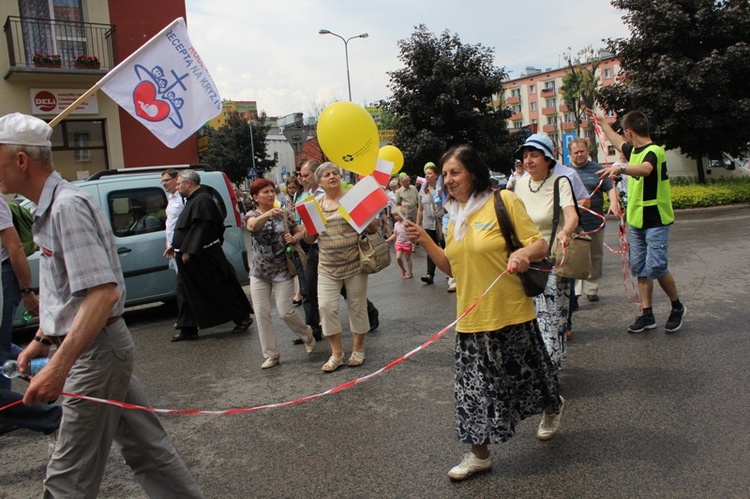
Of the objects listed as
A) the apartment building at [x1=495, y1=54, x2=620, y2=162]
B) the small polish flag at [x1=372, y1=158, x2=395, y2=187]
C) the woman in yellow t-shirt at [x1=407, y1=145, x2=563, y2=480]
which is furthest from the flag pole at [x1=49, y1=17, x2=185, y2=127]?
the apartment building at [x1=495, y1=54, x2=620, y2=162]

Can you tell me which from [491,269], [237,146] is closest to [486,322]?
[491,269]

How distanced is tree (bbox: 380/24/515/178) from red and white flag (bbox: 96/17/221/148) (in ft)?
58.8

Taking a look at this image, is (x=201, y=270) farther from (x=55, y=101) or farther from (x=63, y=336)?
(x=55, y=101)

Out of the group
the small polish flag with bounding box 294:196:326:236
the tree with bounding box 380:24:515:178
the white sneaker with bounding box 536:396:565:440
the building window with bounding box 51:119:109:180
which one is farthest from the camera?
the tree with bounding box 380:24:515:178

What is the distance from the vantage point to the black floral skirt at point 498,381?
3.40 meters

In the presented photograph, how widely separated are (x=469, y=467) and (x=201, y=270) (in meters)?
4.92

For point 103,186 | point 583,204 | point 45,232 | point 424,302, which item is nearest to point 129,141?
point 103,186

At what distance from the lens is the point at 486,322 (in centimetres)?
343

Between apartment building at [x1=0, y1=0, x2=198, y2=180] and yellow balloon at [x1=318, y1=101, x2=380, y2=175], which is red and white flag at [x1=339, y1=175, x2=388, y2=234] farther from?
apartment building at [x1=0, y1=0, x2=198, y2=180]

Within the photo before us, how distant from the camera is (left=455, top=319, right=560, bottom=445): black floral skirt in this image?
340 centimetres

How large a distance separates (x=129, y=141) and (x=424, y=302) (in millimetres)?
14409

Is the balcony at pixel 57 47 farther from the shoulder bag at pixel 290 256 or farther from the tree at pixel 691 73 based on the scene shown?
the tree at pixel 691 73

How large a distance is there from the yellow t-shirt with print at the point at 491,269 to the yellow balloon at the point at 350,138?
1549mm

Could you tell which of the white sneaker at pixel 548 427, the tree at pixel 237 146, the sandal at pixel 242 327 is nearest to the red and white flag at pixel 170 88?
the sandal at pixel 242 327
